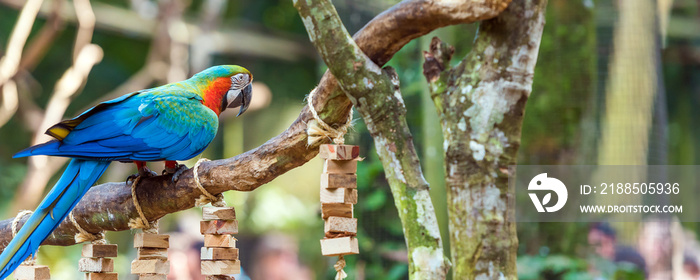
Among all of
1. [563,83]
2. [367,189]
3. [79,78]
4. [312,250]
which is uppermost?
[79,78]

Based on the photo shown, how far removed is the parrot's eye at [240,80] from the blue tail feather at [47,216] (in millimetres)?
521

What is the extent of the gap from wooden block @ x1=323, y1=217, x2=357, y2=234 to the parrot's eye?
2.29 ft

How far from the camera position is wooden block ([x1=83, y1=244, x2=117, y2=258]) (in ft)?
5.32

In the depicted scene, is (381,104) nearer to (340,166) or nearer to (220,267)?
(340,166)

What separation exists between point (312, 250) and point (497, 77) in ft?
11.1

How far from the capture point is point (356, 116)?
2.77 metres

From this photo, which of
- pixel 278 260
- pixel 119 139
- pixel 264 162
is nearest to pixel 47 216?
pixel 119 139

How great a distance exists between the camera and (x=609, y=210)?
2498mm

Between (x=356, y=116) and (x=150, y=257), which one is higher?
(x=356, y=116)

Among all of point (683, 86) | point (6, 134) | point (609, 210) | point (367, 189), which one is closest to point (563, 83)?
point (609, 210)

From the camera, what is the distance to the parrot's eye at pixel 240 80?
1740 mm

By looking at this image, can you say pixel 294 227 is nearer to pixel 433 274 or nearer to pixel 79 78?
pixel 79 78

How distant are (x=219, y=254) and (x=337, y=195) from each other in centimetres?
41

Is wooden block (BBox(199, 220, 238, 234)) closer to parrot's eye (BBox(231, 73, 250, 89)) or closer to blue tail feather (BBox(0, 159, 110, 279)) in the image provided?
blue tail feather (BBox(0, 159, 110, 279))
